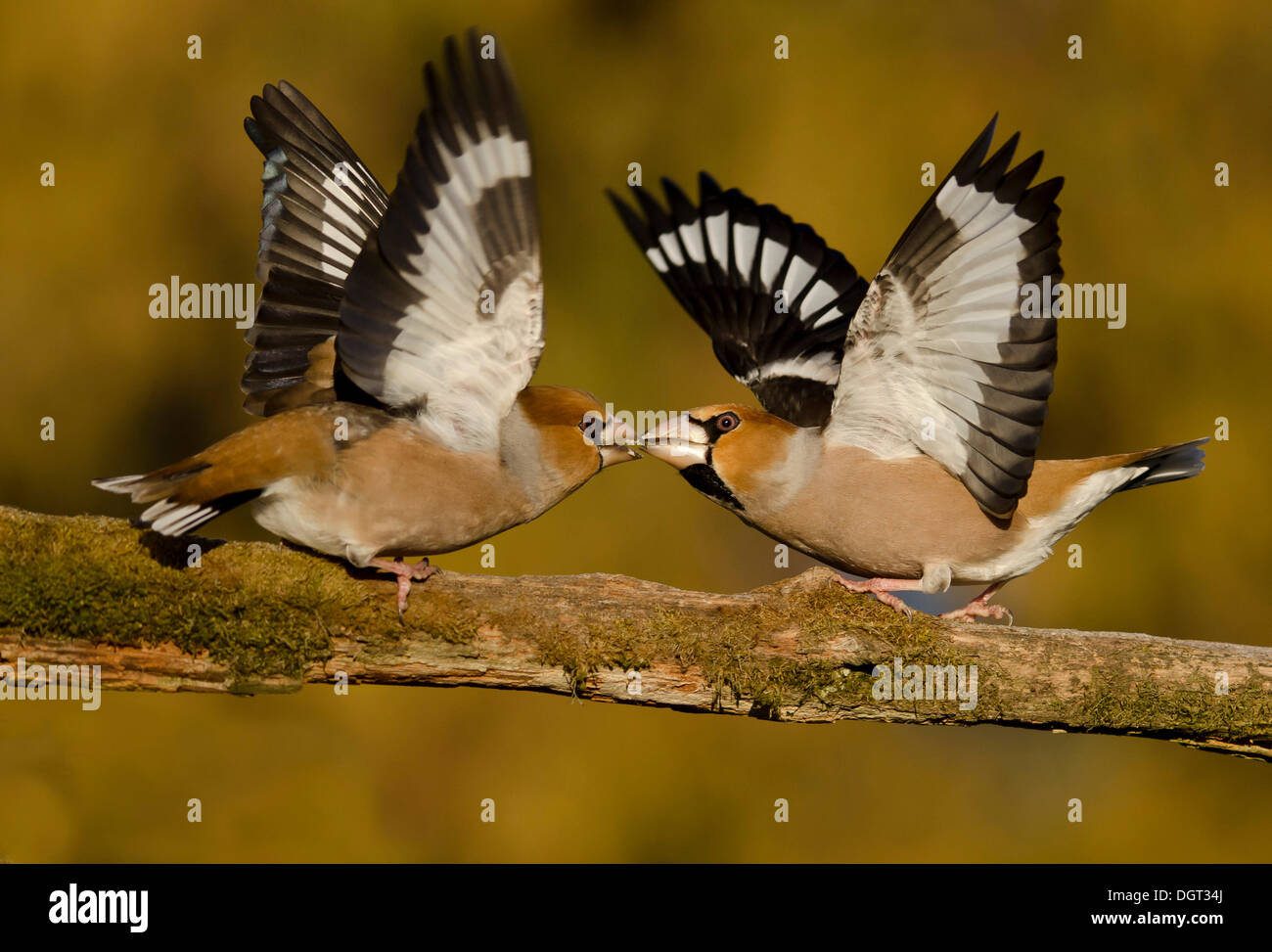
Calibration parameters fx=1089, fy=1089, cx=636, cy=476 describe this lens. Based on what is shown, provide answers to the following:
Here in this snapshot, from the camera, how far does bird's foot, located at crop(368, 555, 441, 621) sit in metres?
3.86

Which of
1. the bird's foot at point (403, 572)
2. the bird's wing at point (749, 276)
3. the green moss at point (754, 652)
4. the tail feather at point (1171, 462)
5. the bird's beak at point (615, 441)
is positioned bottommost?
the green moss at point (754, 652)

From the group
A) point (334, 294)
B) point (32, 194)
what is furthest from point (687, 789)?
point (32, 194)

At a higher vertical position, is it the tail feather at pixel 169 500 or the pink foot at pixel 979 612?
the tail feather at pixel 169 500

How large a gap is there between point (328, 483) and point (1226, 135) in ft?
30.7

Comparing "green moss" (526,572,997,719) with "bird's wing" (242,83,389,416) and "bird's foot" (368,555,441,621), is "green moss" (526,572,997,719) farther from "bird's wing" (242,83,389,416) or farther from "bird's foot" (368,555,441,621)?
"bird's wing" (242,83,389,416)

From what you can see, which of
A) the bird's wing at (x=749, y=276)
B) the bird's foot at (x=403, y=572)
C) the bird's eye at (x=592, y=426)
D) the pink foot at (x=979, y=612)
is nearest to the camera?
the bird's foot at (x=403, y=572)

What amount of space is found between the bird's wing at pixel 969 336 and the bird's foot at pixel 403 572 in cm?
174

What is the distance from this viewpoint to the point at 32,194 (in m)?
9.14

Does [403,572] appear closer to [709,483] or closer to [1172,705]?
[709,483]

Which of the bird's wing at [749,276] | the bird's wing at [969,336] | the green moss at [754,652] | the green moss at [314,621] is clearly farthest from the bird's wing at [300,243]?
the bird's wing at [969,336]

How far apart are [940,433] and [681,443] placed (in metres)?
1.03

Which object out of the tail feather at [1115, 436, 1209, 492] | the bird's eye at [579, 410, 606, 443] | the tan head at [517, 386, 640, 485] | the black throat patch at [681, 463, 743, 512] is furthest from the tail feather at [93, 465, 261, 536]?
the tail feather at [1115, 436, 1209, 492]

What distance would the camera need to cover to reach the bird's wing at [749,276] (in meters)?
5.38

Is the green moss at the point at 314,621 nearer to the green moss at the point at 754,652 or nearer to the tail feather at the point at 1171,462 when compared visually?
the green moss at the point at 754,652
